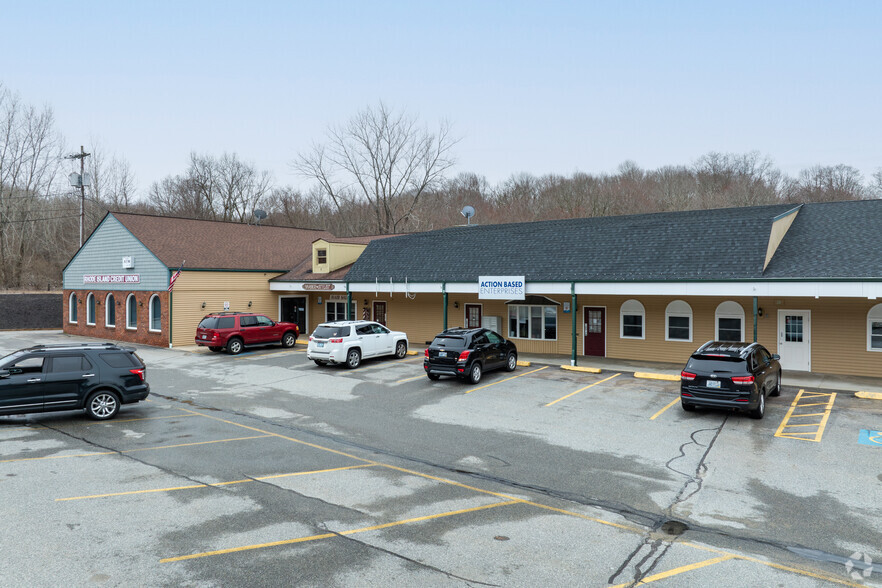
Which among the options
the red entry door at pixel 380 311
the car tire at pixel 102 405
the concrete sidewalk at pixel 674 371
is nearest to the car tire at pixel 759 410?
the concrete sidewalk at pixel 674 371

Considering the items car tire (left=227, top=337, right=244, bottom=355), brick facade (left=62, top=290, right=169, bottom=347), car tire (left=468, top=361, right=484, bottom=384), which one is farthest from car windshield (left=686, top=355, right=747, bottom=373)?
brick facade (left=62, top=290, right=169, bottom=347)

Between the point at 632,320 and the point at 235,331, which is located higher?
the point at 632,320

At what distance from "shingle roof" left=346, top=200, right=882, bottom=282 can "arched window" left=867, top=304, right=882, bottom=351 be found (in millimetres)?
1847

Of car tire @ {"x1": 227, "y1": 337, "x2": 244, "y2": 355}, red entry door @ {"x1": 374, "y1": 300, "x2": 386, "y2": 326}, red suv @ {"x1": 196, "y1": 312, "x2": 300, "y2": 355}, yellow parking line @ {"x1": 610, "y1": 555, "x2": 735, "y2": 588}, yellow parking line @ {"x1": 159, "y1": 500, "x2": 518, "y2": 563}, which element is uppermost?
red entry door @ {"x1": 374, "y1": 300, "x2": 386, "y2": 326}

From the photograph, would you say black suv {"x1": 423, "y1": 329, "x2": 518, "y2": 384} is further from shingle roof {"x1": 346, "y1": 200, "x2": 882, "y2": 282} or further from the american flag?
the american flag

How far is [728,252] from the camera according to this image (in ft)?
66.3

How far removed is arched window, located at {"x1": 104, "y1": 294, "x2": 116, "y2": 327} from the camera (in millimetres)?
32406

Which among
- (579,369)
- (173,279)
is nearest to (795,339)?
(579,369)

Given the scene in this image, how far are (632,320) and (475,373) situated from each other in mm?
8006

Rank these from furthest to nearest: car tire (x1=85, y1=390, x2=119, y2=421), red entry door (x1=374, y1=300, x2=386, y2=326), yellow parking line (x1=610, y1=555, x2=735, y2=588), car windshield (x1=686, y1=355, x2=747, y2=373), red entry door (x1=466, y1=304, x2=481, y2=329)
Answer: red entry door (x1=374, y1=300, x2=386, y2=326) < red entry door (x1=466, y1=304, x2=481, y2=329) < car windshield (x1=686, y1=355, x2=747, y2=373) < car tire (x1=85, y1=390, x2=119, y2=421) < yellow parking line (x1=610, y1=555, x2=735, y2=588)

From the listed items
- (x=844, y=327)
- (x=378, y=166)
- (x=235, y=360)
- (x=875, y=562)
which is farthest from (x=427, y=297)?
(x=378, y=166)

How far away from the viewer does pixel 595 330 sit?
77.6 feet

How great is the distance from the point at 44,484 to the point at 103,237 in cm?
2761

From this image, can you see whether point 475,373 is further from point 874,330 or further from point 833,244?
point 833,244
